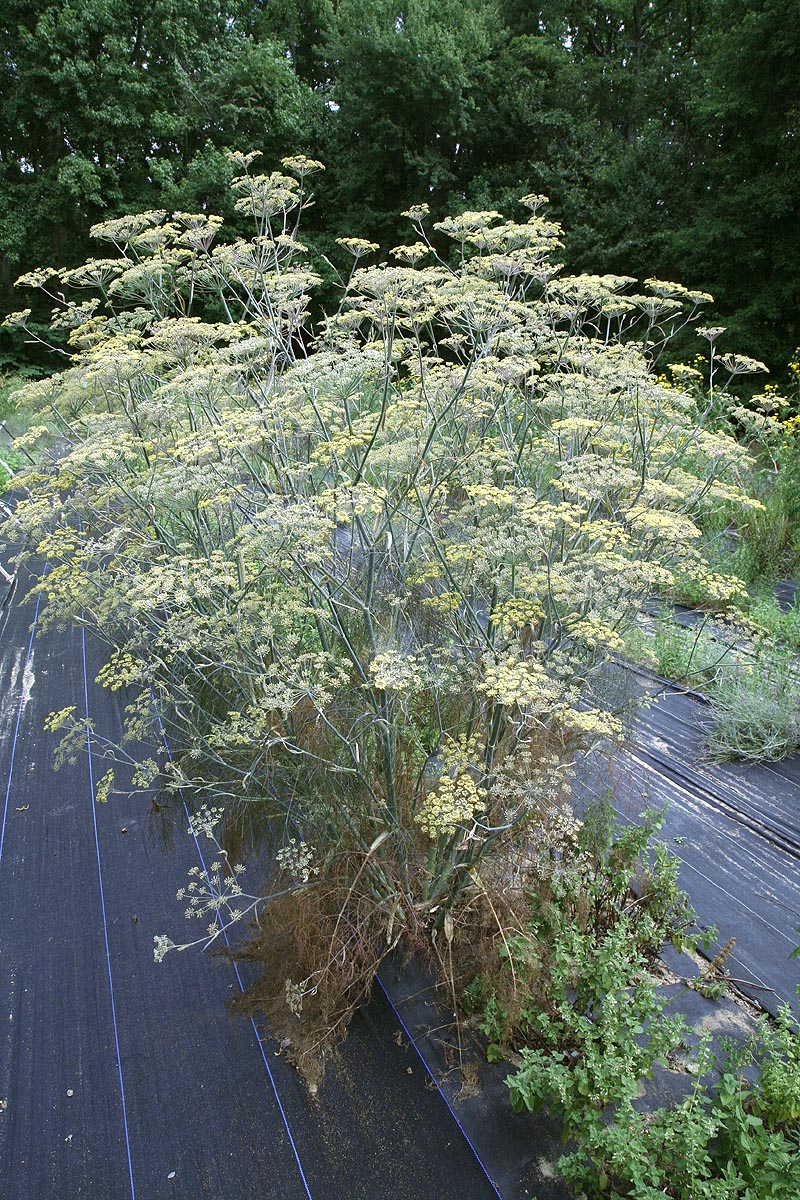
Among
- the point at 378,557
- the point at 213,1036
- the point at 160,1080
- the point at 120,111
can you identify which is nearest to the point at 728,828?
the point at 378,557

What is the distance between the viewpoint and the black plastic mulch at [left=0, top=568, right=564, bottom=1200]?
228cm

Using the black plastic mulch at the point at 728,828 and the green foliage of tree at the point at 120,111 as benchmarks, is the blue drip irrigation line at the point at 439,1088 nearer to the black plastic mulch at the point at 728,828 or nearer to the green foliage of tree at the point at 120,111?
the black plastic mulch at the point at 728,828

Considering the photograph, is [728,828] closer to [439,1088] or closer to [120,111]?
[439,1088]

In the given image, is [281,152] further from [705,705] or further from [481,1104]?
[481,1104]

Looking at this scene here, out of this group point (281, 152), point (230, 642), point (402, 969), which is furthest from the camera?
point (281, 152)

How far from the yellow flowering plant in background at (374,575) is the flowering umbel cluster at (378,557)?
0.02 m

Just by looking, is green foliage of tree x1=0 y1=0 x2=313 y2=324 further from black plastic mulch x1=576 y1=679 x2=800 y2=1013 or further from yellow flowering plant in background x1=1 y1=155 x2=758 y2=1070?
black plastic mulch x1=576 y1=679 x2=800 y2=1013

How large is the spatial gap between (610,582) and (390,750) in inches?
36.3

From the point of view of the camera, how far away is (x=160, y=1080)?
8.43ft

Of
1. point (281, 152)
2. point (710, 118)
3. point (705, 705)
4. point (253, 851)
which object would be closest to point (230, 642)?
point (253, 851)

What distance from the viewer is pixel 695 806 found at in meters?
3.78

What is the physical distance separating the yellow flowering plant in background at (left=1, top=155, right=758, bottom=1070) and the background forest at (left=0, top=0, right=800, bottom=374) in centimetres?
1128

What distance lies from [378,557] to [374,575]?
6.2 inches

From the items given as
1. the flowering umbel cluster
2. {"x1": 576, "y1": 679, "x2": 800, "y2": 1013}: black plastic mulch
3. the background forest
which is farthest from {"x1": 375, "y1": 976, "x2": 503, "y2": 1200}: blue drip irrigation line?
the background forest
